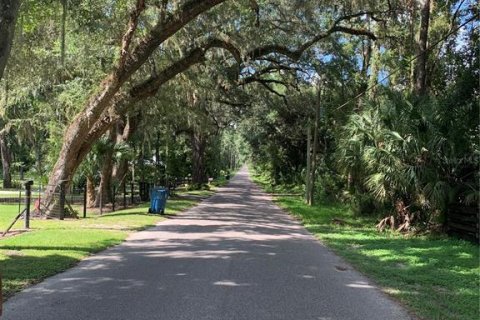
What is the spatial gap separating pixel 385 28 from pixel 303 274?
15.7 m

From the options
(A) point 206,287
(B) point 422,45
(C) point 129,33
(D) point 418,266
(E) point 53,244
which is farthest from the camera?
(B) point 422,45

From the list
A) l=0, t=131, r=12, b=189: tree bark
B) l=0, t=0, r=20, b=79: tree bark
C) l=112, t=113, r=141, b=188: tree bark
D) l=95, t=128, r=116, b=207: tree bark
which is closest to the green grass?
l=0, t=0, r=20, b=79: tree bark

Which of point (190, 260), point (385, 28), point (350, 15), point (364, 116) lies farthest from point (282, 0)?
point (190, 260)

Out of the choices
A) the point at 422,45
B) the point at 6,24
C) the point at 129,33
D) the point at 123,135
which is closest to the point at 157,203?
the point at 129,33

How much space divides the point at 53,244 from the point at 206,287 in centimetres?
499

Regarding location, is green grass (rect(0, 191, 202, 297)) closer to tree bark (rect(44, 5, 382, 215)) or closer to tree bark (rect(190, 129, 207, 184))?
tree bark (rect(44, 5, 382, 215))

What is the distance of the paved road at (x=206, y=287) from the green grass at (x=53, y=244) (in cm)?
31

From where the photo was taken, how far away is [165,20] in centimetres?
1538

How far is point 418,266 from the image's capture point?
10117 mm

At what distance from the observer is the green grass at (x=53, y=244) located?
8.14m

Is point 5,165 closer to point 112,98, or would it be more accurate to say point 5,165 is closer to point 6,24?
point 112,98

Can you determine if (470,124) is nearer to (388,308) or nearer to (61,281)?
(388,308)

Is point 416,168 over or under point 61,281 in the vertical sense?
over

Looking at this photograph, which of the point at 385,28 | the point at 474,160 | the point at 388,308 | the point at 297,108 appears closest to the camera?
the point at 388,308
